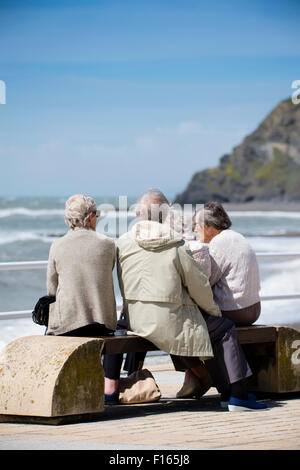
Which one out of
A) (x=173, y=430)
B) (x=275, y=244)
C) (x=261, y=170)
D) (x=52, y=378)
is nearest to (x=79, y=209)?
(x=52, y=378)

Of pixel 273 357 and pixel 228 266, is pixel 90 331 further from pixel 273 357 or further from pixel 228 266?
pixel 273 357

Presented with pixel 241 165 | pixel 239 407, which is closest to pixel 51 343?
pixel 239 407

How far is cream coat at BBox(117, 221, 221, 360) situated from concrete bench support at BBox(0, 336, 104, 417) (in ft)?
1.28

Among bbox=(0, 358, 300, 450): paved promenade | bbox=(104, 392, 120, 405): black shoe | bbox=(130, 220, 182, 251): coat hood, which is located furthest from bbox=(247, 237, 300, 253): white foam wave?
bbox=(130, 220, 182, 251): coat hood

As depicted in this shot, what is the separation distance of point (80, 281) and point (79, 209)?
0.40 meters

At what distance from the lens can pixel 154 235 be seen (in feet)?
17.5

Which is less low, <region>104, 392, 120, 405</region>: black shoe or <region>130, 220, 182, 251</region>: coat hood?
<region>130, 220, 182, 251</region>: coat hood

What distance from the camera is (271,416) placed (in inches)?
205

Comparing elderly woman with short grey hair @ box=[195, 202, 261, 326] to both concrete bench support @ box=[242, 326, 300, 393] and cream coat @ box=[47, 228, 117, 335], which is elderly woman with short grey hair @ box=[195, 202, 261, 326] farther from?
cream coat @ box=[47, 228, 117, 335]

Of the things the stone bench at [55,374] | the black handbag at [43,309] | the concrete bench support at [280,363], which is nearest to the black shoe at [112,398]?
the stone bench at [55,374]

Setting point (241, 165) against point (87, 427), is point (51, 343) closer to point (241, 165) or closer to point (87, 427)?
point (87, 427)

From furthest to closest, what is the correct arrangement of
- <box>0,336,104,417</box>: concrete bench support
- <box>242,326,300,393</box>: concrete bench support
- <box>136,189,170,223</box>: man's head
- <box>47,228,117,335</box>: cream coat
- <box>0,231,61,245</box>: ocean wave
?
1. <box>0,231,61,245</box>: ocean wave
2. <box>242,326,300,393</box>: concrete bench support
3. <box>136,189,170,223</box>: man's head
4. <box>47,228,117,335</box>: cream coat
5. <box>0,336,104,417</box>: concrete bench support

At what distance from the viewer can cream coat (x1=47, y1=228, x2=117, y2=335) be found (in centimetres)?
524

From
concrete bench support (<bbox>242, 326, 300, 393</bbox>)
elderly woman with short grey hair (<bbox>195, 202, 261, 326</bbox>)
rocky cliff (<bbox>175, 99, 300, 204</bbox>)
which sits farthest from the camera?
rocky cliff (<bbox>175, 99, 300, 204</bbox>)
